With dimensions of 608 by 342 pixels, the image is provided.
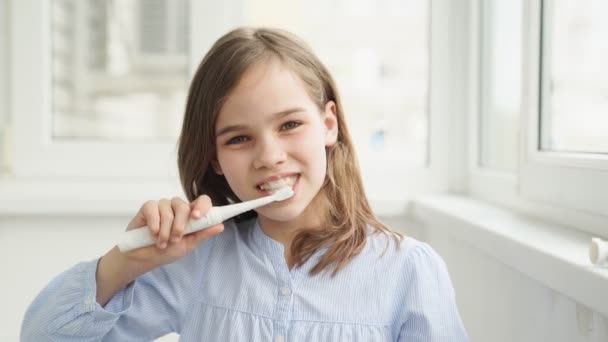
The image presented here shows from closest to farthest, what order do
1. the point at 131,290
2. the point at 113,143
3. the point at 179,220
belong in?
1. the point at 179,220
2. the point at 131,290
3. the point at 113,143

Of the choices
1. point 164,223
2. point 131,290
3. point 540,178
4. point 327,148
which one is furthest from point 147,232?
point 540,178

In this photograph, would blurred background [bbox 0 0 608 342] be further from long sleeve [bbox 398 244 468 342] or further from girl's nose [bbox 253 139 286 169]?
girl's nose [bbox 253 139 286 169]

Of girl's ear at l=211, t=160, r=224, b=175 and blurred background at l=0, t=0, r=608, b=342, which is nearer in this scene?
girl's ear at l=211, t=160, r=224, b=175

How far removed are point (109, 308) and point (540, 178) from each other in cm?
65

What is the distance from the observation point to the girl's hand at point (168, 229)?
2.48ft

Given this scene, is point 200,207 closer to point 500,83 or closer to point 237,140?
point 237,140

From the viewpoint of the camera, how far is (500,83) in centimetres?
140

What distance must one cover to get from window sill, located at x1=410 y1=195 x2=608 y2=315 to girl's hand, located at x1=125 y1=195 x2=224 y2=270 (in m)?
0.35

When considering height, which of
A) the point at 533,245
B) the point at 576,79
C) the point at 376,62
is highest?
the point at 376,62

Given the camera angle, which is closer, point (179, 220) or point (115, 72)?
point (179, 220)

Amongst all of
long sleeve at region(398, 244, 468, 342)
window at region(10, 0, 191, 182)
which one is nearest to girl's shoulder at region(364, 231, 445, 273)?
long sleeve at region(398, 244, 468, 342)

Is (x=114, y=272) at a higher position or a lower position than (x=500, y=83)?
lower

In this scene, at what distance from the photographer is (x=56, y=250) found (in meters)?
1.45

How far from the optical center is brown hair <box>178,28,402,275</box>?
0.85 m
